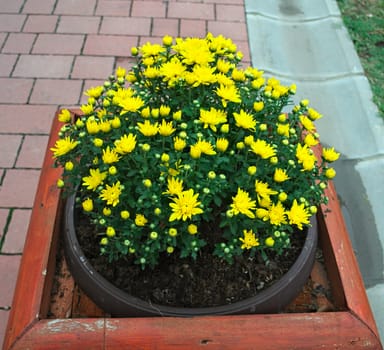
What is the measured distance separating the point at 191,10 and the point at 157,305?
2.89 m

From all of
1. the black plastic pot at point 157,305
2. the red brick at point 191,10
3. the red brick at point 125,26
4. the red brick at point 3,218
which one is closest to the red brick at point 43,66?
the red brick at point 125,26

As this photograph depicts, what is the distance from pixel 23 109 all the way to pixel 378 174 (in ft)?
7.45

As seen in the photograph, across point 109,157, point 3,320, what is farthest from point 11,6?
point 109,157

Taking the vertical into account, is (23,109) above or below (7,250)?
above

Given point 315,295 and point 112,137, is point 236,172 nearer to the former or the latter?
point 112,137

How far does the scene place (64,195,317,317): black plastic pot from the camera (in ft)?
4.42

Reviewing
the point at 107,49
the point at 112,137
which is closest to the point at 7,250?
the point at 112,137

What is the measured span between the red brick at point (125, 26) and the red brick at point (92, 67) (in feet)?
1.17

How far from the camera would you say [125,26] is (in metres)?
3.45

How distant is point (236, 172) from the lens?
1.37 meters

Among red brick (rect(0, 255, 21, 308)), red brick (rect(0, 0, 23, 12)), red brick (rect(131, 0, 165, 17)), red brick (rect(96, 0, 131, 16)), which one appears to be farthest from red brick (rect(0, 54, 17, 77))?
red brick (rect(0, 255, 21, 308))

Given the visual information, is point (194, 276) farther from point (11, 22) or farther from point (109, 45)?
point (11, 22)

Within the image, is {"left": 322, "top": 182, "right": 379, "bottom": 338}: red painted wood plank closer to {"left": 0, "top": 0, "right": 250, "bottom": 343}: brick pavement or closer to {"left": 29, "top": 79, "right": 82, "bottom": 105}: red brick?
{"left": 0, "top": 0, "right": 250, "bottom": 343}: brick pavement

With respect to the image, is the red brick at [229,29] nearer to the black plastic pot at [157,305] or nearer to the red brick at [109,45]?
the red brick at [109,45]
